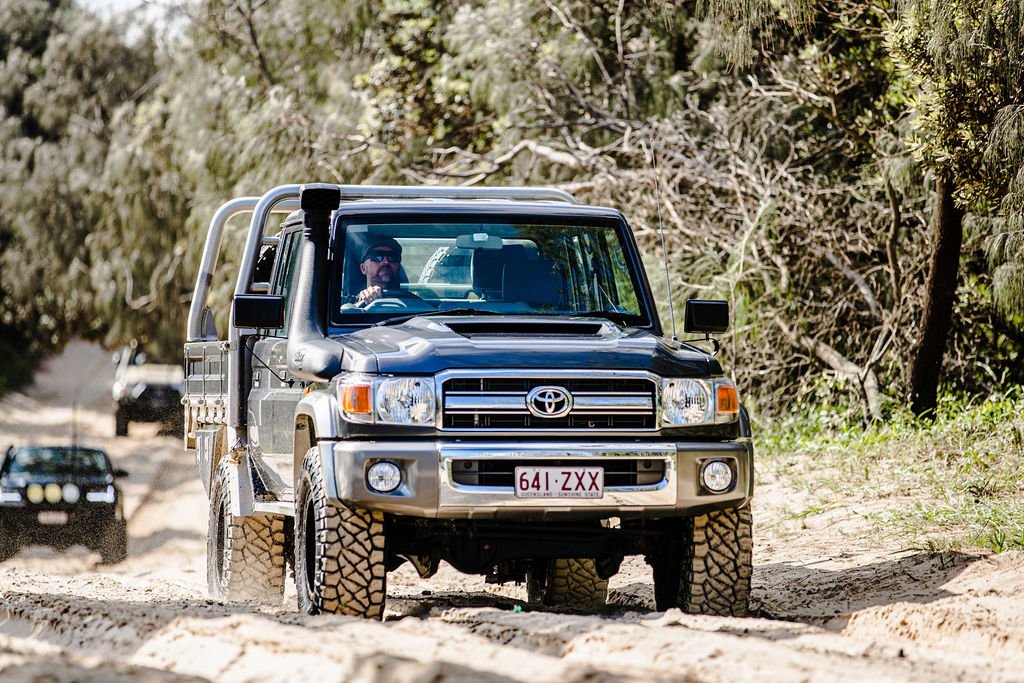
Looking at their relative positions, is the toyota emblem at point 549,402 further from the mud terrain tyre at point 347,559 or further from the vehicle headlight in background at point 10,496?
the vehicle headlight in background at point 10,496

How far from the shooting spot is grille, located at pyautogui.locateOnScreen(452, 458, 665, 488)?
21.0ft

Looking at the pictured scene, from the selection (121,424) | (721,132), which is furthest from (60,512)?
(121,424)

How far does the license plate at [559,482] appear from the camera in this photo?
21.1 feet

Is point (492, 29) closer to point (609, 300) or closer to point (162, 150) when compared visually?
point (609, 300)

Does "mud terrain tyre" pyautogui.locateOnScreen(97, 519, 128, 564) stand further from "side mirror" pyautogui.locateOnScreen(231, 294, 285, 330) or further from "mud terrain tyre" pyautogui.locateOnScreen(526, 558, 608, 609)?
"side mirror" pyautogui.locateOnScreen(231, 294, 285, 330)

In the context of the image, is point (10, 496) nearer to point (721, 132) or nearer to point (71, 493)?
point (71, 493)

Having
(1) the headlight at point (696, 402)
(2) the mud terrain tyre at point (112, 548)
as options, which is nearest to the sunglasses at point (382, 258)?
(1) the headlight at point (696, 402)

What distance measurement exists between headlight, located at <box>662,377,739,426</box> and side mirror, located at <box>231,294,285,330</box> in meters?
1.89

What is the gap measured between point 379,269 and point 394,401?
4.00ft

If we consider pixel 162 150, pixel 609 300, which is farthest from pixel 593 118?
pixel 162 150

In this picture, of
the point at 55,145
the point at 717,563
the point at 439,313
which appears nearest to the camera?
the point at 717,563

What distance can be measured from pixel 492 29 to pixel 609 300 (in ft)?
36.4

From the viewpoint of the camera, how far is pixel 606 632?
572cm

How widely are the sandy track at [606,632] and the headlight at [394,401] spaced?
85 centimetres
